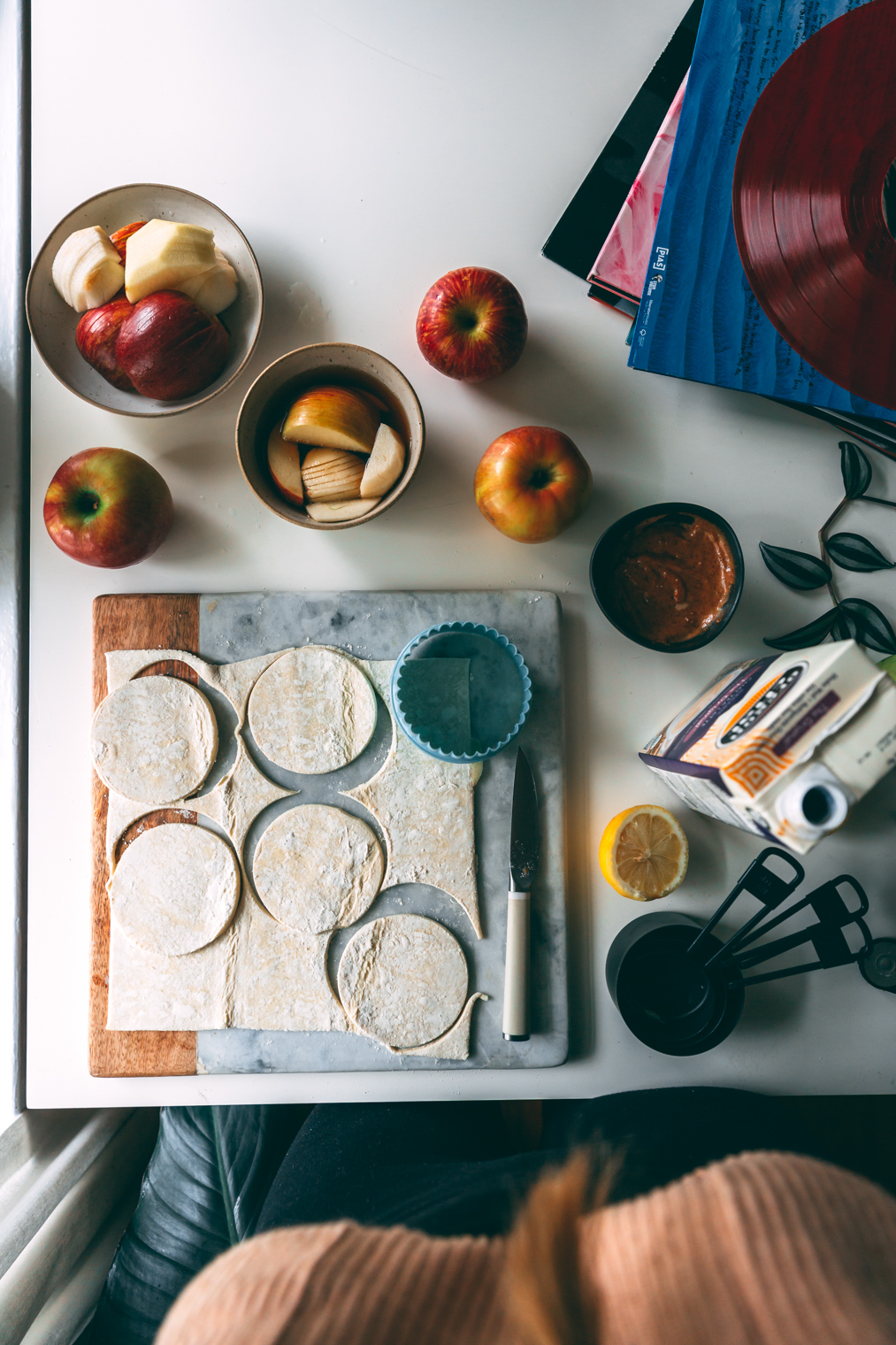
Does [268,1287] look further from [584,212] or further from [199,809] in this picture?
[584,212]

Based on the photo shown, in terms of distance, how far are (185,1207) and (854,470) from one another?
131 cm

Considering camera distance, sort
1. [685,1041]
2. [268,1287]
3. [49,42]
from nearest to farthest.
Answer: [268,1287] < [685,1041] < [49,42]

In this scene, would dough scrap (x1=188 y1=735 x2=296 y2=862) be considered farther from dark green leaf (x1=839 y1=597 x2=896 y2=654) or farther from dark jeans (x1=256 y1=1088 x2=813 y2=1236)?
dark green leaf (x1=839 y1=597 x2=896 y2=654)

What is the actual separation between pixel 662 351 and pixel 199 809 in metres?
0.84

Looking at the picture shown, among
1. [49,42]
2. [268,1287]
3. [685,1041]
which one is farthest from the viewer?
[49,42]

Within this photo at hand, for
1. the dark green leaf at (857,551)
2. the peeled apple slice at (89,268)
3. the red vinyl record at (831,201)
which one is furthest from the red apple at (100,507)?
the dark green leaf at (857,551)

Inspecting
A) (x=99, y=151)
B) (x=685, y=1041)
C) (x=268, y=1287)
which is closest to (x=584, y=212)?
(x=99, y=151)

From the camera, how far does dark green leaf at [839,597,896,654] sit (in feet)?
3.24

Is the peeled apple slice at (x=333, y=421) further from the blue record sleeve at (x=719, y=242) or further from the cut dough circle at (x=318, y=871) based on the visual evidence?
the cut dough circle at (x=318, y=871)

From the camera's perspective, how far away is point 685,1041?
894 millimetres

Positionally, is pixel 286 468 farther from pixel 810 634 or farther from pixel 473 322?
pixel 810 634

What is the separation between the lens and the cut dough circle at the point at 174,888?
3.18ft

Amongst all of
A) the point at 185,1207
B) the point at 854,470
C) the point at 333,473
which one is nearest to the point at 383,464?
the point at 333,473

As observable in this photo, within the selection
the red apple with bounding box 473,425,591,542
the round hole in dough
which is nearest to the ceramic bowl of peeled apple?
the red apple with bounding box 473,425,591,542
